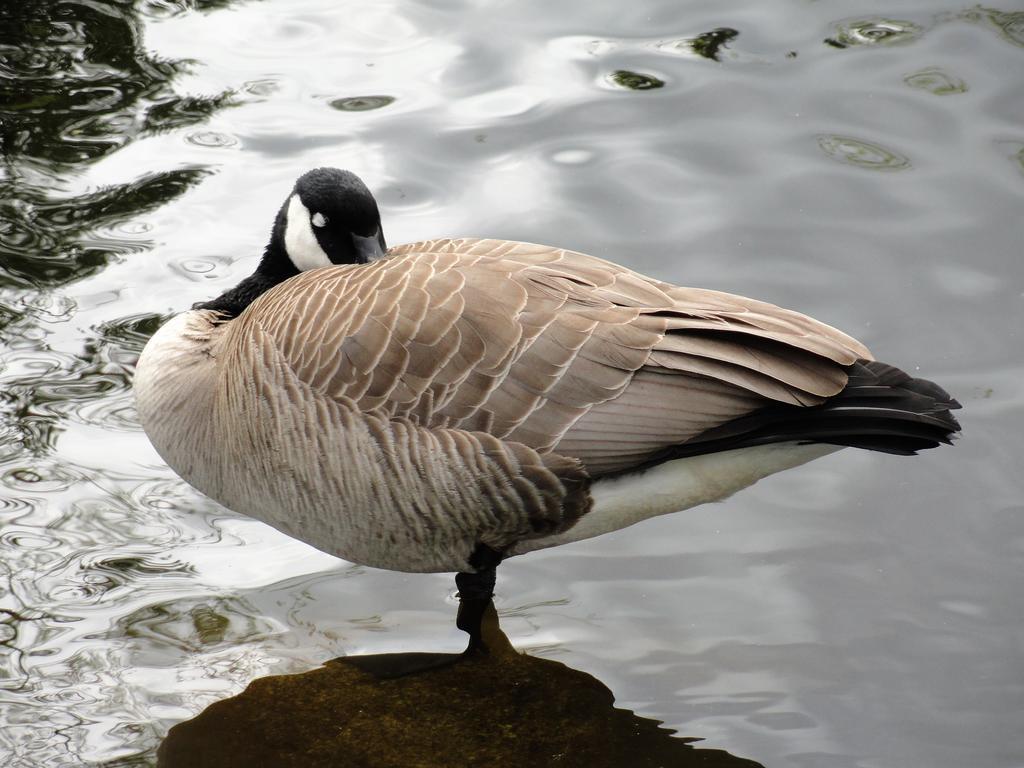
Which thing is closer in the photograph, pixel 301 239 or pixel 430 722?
pixel 430 722

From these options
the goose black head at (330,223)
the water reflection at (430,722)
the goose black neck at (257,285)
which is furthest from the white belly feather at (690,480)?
the goose black neck at (257,285)

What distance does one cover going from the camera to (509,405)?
442 centimetres

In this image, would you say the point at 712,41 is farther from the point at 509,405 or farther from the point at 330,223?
the point at 509,405

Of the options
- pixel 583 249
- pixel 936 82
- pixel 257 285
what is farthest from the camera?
pixel 936 82

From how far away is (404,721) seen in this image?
15.1 ft

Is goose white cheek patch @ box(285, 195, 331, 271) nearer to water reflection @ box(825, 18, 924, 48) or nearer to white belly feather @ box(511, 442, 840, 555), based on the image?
white belly feather @ box(511, 442, 840, 555)

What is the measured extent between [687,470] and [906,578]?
51.4 inches

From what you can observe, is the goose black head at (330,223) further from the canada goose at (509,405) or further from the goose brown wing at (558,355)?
the goose brown wing at (558,355)

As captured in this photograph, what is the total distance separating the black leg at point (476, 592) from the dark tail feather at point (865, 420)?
934 millimetres

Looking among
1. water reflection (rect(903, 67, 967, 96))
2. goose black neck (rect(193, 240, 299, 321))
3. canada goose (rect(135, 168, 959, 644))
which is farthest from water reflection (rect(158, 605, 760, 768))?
water reflection (rect(903, 67, 967, 96))

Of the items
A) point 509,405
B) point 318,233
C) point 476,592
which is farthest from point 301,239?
point 476,592

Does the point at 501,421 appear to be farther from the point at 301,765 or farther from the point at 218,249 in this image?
the point at 218,249

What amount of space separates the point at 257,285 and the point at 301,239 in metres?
0.32

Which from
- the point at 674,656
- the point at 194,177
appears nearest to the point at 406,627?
the point at 674,656
